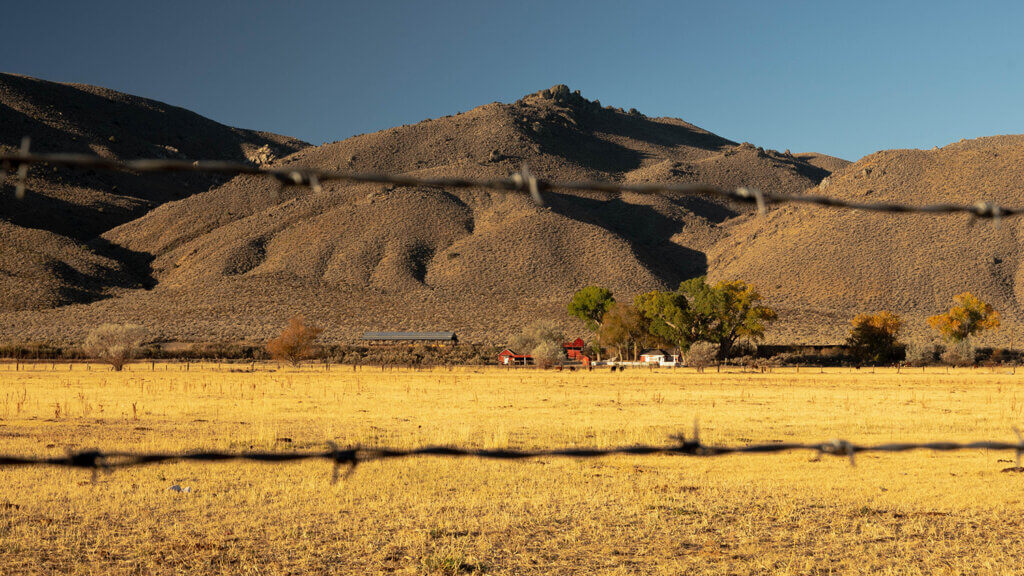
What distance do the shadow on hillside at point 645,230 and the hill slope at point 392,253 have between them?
1.19 feet

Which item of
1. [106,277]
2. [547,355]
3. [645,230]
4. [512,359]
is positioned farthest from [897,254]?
[106,277]

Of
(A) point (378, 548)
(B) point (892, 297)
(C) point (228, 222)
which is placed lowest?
(A) point (378, 548)

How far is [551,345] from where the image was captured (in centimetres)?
8350

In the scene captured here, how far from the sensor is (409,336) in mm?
99312

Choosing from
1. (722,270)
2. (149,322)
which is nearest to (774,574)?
(149,322)

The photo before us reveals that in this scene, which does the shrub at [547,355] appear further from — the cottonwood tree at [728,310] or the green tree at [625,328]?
the cottonwood tree at [728,310]

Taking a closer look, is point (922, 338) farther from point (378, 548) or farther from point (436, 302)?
point (378, 548)

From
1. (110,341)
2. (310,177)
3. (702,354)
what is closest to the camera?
(310,177)

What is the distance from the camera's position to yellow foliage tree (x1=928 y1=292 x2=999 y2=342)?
89188mm

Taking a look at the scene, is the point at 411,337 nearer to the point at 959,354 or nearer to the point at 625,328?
the point at 625,328

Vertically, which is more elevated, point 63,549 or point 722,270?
point 722,270

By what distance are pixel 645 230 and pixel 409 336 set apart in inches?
3027

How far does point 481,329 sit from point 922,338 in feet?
164

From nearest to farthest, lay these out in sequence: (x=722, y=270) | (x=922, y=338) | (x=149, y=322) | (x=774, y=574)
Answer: (x=774, y=574), (x=922, y=338), (x=149, y=322), (x=722, y=270)
